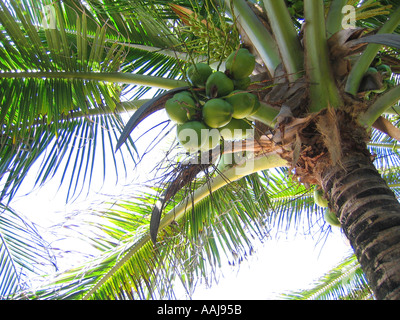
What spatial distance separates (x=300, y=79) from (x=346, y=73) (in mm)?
251

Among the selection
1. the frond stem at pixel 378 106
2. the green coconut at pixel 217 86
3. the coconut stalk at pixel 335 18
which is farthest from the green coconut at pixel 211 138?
the coconut stalk at pixel 335 18

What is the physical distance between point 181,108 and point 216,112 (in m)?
0.14

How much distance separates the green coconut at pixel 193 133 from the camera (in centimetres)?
148

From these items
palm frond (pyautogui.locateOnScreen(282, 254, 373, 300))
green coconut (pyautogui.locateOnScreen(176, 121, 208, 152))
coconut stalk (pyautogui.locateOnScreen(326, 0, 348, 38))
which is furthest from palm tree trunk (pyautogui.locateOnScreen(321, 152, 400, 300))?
palm frond (pyautogui.locateOnScreen(282, 254, 373, 300))

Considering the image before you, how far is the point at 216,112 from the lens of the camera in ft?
4.70

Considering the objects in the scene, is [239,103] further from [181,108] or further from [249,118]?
[249,118]

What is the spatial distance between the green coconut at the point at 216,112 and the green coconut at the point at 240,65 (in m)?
0.24

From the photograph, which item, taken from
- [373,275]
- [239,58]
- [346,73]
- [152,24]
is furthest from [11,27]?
[373,275]

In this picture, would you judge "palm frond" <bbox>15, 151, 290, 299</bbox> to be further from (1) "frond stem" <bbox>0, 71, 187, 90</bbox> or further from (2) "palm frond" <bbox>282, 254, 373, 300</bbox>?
(2) "palm frond" <bbox>282, 254, 373, 300</bbox>

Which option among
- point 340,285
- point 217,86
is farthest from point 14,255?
point 340,285

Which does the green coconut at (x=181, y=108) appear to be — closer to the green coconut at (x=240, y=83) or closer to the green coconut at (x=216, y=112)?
the green coconut at (x=216, y=112)

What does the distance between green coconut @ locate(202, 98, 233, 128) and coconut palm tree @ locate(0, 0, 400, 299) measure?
0.19m
